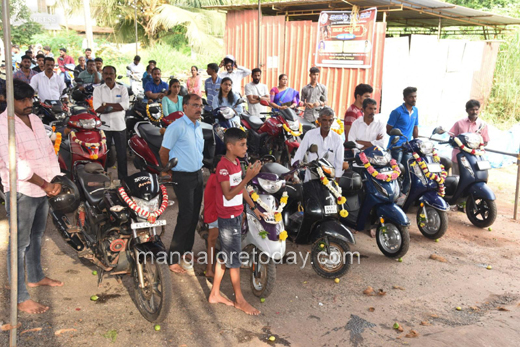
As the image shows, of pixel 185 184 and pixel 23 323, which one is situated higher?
pixel 185 184

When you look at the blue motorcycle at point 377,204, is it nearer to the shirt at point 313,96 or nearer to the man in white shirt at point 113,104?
the man in white shirt at point 113,104

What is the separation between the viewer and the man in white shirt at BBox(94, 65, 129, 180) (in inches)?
255

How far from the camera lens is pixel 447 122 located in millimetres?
11859

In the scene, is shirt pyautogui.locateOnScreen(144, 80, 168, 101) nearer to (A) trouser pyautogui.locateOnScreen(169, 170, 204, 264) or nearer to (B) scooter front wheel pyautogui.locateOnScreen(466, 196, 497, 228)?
(A) trouser pyautogui.locateOnScreen(169, 170, 204, 264)

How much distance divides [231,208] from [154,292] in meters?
0.94

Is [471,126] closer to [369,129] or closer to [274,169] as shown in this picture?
[369,129]

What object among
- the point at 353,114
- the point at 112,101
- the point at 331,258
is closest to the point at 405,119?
the point at 353,114

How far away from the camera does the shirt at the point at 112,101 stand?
6.48m

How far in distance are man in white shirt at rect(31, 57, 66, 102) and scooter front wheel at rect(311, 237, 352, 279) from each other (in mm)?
6505

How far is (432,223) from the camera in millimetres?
5715

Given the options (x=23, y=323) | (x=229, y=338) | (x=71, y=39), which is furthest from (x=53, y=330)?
(x=71, y=39)

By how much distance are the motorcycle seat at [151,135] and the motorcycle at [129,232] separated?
2348 mm

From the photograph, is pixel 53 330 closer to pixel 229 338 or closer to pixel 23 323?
pixel 23 323

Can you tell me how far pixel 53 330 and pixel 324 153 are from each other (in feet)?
10.7
